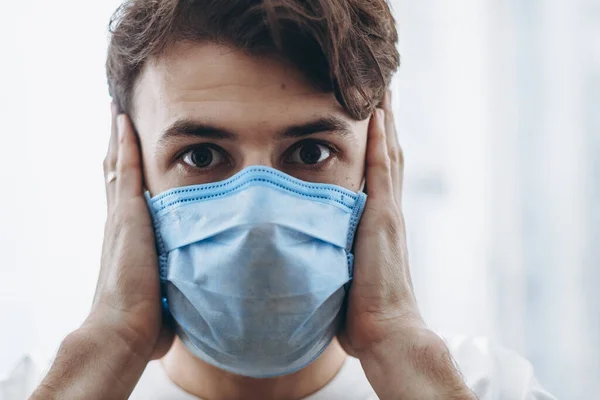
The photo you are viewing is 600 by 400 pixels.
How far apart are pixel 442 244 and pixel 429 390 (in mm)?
1275

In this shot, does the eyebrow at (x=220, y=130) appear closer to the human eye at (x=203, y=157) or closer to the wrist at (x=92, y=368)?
the human eye at (x=203, y=157)

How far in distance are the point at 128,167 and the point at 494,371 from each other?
0.99 meters

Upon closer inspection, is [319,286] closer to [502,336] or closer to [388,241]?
[388,241]

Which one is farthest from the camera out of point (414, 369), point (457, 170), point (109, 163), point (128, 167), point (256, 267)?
point (457, 170)

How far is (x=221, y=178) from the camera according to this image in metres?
1.43

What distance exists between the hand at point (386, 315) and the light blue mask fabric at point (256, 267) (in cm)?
5

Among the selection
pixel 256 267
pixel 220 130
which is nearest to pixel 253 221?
pixel 256 267

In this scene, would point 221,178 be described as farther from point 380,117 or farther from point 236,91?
point 380,117

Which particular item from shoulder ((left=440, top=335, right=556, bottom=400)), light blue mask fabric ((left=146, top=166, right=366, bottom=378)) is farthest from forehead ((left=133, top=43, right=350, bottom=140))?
shoulder ((left=440, top=335, right=556, bottom=400))

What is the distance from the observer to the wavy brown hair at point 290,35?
1394mm

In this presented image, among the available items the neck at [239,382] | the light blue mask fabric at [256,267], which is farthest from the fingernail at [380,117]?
the neck at [239,382]

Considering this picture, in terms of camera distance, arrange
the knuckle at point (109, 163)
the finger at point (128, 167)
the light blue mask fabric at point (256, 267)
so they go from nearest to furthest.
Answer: the light blue mask fabric at point (256, 267) → the finger at point (128, 167) → the knuckle at point (109, 163)

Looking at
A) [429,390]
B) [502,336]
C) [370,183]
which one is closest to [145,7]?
[370,183]

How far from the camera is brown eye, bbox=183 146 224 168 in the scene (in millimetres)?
1442
